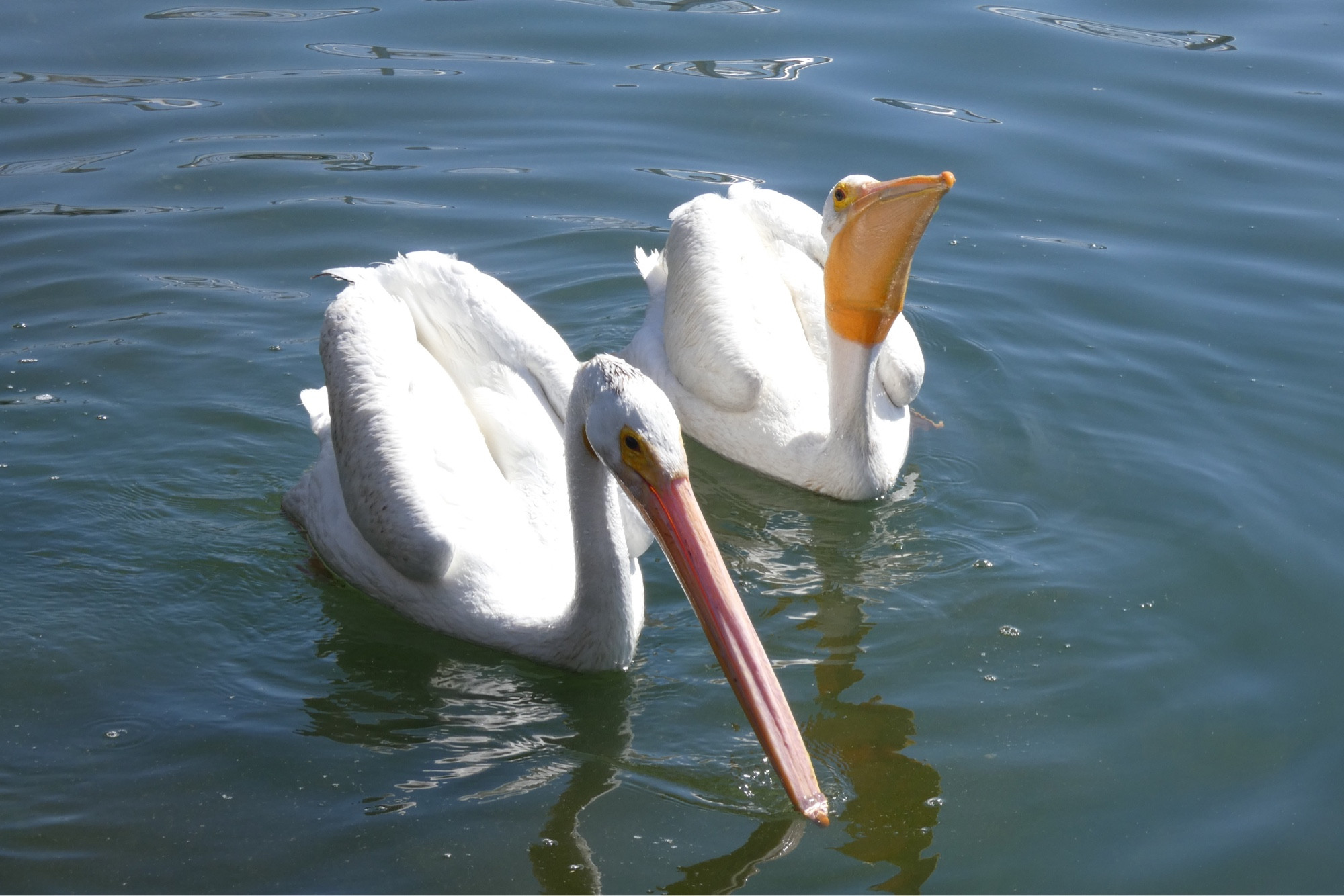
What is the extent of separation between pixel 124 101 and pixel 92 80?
415 millimetres

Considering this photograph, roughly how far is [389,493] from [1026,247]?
4043mm

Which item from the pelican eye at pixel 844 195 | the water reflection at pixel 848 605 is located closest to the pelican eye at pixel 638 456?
the water reflection at pixel 848 605

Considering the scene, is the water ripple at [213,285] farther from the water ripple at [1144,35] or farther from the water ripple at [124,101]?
the water ripple at [1144,35]

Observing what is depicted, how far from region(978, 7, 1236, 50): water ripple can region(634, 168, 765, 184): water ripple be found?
3039mm

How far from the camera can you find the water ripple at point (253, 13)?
29.9ft

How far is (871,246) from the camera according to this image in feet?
15.5

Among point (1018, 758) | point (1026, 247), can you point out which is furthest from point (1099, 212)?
point (1018, 758)

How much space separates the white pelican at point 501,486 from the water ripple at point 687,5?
5413 mm

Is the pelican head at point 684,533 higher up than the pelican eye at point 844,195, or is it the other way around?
the pelican eye at point 844,195

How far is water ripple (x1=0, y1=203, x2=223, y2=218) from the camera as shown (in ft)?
22.3

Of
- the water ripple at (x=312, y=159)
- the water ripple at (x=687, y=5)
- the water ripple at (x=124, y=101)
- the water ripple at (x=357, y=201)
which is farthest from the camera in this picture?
the water ripple at (x=687, y=5)

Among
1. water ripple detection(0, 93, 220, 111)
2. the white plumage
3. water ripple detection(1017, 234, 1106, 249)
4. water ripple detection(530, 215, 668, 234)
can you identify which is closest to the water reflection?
the white plumage

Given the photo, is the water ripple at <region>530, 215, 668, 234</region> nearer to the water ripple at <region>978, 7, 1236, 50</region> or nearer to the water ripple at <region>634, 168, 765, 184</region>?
the water ripple at <region>634, 168, 765, 184</region>

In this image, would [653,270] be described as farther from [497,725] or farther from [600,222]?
[497,725]
